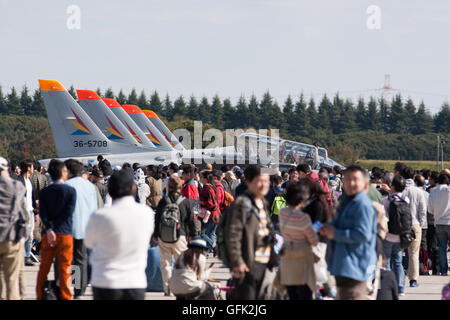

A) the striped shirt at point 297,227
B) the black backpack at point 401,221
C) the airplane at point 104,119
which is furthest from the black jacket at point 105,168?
the airplane at point 104,119

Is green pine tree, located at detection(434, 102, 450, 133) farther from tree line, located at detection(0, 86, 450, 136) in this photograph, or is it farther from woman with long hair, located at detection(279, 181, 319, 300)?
woman with long hair, located at detection(279, 181, 319, 300)

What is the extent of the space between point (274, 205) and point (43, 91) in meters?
21.8

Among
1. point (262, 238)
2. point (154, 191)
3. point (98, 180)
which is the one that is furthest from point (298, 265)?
point (154, 191)

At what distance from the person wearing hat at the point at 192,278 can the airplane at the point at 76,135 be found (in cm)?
2301

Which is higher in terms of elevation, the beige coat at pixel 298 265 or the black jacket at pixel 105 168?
Answer: the black jacket at pixel 105 168

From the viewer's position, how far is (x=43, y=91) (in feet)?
102

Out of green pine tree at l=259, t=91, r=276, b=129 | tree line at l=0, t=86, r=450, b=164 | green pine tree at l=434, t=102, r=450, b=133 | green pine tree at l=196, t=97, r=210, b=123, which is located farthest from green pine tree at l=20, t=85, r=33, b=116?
green pine tree at l=434, t=102, r=450, b=133

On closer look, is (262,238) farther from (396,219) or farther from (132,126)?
(132,126)

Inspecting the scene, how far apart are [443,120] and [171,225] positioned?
347 feet

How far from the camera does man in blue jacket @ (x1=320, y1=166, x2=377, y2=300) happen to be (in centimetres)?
575

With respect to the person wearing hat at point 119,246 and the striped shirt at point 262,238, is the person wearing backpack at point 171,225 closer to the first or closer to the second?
the striped shirt at point 262,238

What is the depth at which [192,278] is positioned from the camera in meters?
7.93

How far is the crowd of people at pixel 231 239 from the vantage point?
5.35 metres

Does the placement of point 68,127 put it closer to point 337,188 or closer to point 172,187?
point 337,188
